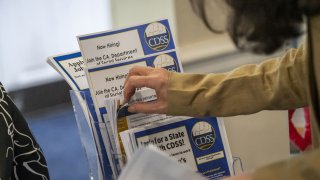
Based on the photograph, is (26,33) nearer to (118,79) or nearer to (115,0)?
(115,0)

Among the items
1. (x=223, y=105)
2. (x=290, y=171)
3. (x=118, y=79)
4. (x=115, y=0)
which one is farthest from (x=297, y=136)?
(x=115, y=0)

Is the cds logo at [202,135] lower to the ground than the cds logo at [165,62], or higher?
lower

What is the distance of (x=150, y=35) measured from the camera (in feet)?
2.85

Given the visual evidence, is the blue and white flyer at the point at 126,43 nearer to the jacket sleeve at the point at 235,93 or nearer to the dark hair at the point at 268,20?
the jacket sleeve at the point at 235,93

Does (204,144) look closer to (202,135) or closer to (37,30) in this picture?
(202,135)

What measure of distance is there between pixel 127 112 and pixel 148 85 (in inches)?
2.3

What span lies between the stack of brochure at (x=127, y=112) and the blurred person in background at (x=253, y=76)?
0.03 m

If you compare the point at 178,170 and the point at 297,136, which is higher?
the point at 178,170

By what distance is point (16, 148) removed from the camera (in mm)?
809

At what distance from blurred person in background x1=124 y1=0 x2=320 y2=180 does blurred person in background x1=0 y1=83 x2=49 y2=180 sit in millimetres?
176

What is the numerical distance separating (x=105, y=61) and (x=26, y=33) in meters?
1.54

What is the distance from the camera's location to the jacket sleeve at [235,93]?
2.65 feet

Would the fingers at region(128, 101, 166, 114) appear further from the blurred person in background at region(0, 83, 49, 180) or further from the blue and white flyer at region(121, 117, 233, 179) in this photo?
the blurred person in background at region(0, 83, 49, 180)

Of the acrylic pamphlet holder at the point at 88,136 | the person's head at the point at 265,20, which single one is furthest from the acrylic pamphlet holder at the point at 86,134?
the person's head at the point at 265,20
